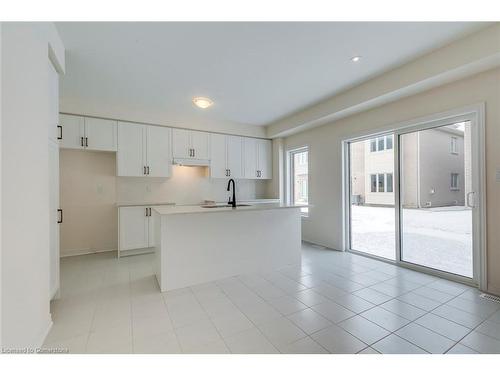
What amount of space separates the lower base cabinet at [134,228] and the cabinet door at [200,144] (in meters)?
1.48

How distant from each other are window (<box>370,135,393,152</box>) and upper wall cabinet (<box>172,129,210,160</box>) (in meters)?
3.20

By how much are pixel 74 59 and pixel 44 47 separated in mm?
911

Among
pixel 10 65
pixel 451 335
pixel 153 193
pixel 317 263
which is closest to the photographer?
pixel 10 65

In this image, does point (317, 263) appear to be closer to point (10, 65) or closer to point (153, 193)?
point (153, 193)

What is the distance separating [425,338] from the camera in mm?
1770

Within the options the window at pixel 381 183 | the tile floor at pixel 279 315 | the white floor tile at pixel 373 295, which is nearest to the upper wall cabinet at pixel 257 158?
the window at pixel 381 183

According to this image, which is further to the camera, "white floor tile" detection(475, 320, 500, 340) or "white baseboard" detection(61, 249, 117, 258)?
"white baseboard" detection(61, 249, 117, 258)

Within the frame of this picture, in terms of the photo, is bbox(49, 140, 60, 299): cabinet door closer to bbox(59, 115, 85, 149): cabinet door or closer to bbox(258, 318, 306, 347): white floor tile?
bbox(59, 115, 85, 149): cabinet door

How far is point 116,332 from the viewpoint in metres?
1.87

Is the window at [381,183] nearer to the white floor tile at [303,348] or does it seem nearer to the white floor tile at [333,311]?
the white floor tile at [333,311]

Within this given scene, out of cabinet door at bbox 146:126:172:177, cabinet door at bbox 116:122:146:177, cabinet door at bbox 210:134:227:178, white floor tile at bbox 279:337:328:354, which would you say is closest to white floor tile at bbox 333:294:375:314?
white floor tile at bbox 279:337:328:354

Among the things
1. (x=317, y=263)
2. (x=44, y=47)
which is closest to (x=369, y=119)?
(x=317, y=263)

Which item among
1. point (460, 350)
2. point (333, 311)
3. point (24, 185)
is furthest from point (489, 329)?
point (24, 185)

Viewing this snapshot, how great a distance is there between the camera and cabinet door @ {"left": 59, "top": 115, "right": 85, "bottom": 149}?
3.65m
